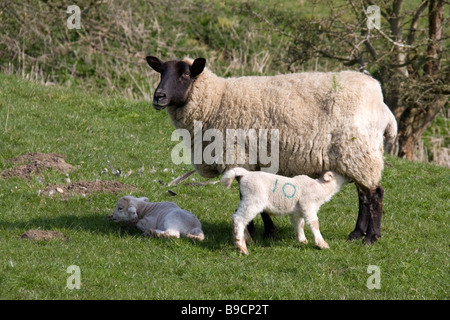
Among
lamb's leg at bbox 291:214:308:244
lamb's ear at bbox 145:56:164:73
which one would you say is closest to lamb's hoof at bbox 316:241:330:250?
lamb's leg at bbox 291:214:308:244

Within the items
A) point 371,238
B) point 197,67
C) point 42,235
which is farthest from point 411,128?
point 42,235

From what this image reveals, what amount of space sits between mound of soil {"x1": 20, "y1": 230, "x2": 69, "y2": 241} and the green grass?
103 millimetres

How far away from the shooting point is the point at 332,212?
28.6 ft

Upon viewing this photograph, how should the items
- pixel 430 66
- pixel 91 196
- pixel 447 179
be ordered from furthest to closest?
pixel 430 66, pixel 447 179, pixel 91 196

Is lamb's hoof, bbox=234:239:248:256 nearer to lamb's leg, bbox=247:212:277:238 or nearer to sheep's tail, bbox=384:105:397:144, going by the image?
lamb's leg, bbox=247:212:277:238

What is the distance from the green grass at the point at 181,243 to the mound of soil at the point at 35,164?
151 mm

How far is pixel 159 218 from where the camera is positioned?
7.39 meters

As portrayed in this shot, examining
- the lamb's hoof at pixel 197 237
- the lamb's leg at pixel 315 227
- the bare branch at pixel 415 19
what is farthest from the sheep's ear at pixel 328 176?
the bare branch at pixel 415 19

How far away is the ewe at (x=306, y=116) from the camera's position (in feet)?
23.0

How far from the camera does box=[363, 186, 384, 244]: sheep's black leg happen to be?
7195 mm

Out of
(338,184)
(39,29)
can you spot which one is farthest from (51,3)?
(338,184)

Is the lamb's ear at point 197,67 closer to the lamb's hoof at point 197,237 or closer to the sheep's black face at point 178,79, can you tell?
the sheep's black face at point 178,79
